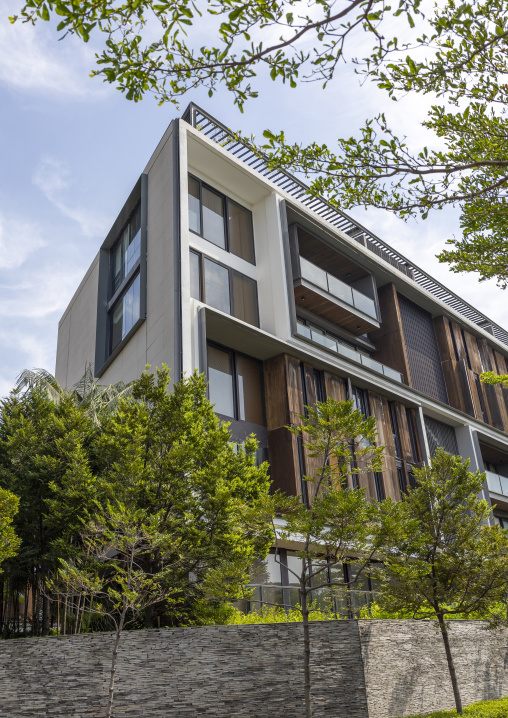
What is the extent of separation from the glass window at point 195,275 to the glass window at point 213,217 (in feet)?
4.29

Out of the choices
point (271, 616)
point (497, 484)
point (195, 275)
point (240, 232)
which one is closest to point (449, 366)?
point (497, 484)

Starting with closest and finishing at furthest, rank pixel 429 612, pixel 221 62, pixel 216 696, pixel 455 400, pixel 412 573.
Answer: pixel 221 62 < pixel 216 696 < pixel 412 573 < pixel 429 612 < pixel 455 400

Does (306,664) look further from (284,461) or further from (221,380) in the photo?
(221,380)

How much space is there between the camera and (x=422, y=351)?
3066cm

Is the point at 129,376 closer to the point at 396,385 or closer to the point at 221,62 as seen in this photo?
the point at 396,385

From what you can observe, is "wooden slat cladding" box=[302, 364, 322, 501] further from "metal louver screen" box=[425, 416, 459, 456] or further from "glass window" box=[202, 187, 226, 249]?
"metal louver screen" box=[425, 416, 459, 456]

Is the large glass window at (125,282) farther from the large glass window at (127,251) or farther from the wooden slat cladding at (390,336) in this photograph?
the wooden slat cladding at (390,336)

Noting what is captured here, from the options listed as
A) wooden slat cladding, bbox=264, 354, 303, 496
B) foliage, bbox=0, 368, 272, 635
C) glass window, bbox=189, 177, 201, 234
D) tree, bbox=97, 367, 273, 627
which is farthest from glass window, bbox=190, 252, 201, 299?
tree, bbox=97, 367, 273, 627

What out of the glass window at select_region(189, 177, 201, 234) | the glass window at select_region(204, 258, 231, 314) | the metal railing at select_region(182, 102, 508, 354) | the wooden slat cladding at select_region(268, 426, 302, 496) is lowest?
the wooden slat cladding at select_region(268, 426, 302, 496)

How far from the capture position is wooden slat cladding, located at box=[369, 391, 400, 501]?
2308 cm

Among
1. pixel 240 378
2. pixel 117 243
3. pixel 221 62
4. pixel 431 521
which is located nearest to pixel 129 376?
pixel 240 378

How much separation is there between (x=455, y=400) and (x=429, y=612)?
17731mm

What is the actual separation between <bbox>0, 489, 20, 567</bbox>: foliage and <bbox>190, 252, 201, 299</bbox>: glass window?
9.64 m

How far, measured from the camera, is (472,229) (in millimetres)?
9750
